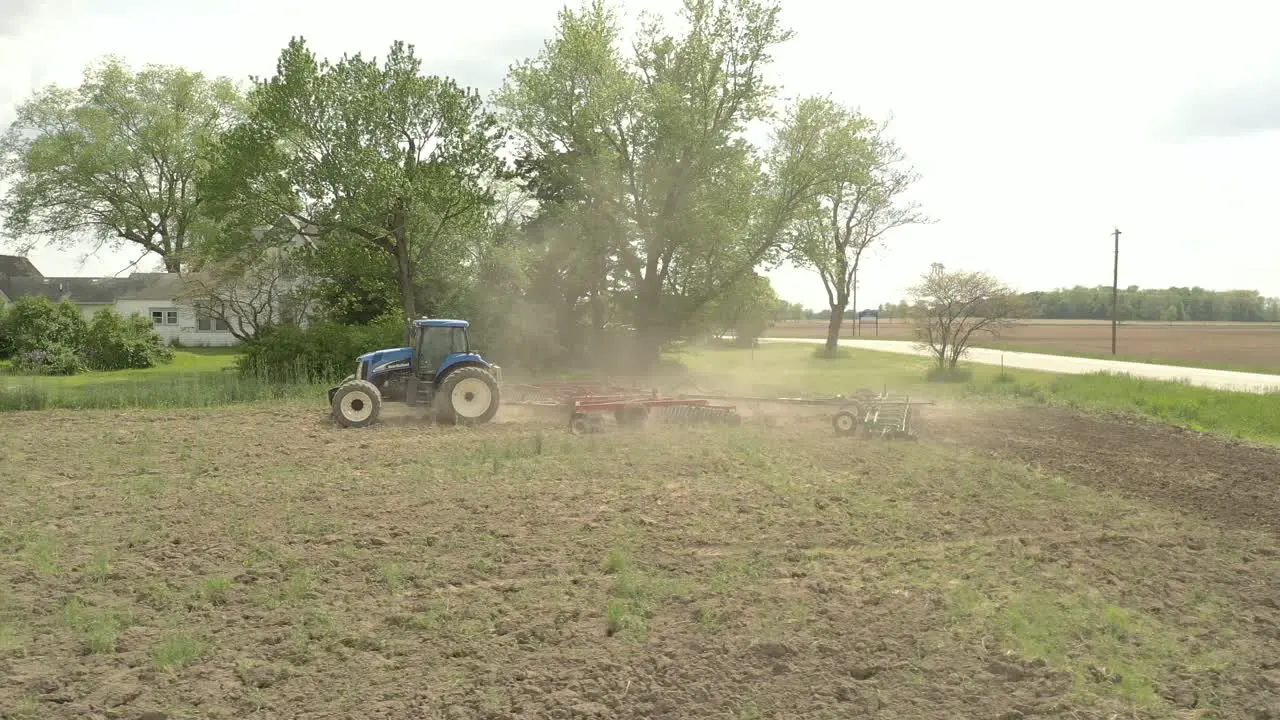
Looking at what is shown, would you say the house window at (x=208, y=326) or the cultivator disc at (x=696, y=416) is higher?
the house window at (x=208, y=326)

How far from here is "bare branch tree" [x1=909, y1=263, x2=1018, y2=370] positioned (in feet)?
99.2

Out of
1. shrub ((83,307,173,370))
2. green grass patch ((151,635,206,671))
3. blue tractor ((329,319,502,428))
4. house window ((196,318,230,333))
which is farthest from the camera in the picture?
house window ((196,318,230,333))

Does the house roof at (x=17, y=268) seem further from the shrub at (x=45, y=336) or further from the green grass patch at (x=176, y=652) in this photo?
the green grass patch at (x=176, y=652)

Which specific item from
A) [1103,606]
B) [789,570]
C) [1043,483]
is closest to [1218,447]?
[1043,483]

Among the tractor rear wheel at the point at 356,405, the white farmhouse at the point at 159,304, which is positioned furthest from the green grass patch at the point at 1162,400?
the white farmhouse at the point at 159,304

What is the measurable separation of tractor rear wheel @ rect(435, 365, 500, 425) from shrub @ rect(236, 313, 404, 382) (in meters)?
7.58

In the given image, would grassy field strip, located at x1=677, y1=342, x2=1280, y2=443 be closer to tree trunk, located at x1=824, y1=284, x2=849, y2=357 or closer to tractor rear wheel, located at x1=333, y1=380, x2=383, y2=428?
tree trunk, located at x1=824, y1=284, x2=849, y2=357

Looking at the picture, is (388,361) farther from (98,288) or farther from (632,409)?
(98,288)

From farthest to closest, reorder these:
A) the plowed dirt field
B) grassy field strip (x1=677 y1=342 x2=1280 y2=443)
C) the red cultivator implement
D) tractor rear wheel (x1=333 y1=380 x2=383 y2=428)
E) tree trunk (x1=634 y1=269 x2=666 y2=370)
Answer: tree trunk (x1=634 y1=269 x2=666 y2=370), grassy field strip (x1=677 y1=342 x2=1280 y2=443), tractor rear wheel (x1=333 y1=380 x2=383 y2=428), the red cultivator implement, the plowed dirt field

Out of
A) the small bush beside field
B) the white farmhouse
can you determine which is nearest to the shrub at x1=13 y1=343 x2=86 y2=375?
the small bush beside field

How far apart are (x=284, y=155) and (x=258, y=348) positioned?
7695 millimetres

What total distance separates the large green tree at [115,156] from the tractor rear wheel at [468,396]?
38672mm

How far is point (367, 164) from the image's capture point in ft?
90.0

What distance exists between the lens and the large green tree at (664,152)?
32906 mm
